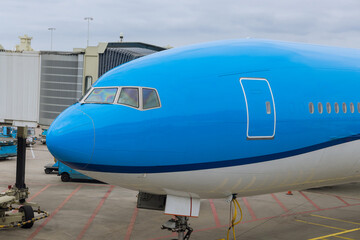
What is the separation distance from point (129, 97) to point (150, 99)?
47cm

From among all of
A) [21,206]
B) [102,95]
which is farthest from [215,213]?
[102,95]

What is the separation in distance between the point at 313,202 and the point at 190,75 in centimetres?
1529

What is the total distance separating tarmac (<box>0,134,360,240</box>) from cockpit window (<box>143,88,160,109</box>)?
25.7 ft

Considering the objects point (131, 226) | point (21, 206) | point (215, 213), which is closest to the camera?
point (21, 206)

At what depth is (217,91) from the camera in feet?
36.4

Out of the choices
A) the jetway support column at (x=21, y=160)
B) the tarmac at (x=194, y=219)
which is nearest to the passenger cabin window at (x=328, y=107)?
the tarmac at (x=194, y=219)

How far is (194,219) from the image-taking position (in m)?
19.9

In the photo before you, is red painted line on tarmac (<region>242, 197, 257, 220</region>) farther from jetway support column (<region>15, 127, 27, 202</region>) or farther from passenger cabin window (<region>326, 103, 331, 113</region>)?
jetway support column (<region>15, 127, 27, 202</region>)

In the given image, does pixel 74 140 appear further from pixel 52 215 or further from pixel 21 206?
pixel 52 215

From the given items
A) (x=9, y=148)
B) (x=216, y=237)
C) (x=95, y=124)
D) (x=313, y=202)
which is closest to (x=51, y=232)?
(x=216, y=237)

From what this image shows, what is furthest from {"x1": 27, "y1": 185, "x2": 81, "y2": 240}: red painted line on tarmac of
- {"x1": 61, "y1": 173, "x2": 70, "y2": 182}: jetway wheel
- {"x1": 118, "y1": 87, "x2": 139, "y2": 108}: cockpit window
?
{"x1": 118, "y1": 87, "x2": 139, "y2": 108}: cockpit window

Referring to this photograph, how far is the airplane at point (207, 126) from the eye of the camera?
416 inches

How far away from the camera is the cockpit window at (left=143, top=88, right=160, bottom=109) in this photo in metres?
10.8

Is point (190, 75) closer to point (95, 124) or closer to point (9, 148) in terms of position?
point (95, 124)
